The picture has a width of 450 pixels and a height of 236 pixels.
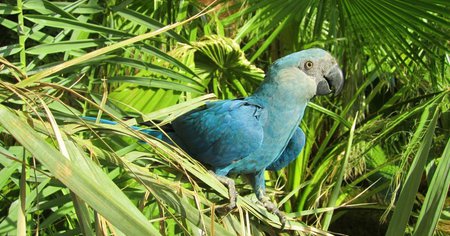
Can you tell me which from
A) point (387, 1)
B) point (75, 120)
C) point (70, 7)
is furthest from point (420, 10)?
point (75, 120)

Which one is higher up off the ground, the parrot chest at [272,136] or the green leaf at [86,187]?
the green leaf at [86,187]

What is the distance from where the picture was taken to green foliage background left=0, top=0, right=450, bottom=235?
76cm

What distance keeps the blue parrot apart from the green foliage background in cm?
7

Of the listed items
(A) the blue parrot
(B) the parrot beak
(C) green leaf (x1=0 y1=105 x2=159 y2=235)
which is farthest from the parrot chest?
(C) green leaf (x1=0 y1=105 x2=159 y2=235)

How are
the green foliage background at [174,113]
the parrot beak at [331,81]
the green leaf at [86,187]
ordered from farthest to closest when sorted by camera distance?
the parrot beak at [331,81] → the green foliage background at [174,113] → the green leaf at [86,187]

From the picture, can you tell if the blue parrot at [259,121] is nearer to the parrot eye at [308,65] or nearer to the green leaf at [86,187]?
the parrot eye at [308,65]

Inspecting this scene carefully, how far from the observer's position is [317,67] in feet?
5.34

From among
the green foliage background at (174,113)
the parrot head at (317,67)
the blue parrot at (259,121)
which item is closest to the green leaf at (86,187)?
the green foliage background at (174,113)

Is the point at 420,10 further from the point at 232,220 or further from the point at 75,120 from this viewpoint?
the point at 75,120

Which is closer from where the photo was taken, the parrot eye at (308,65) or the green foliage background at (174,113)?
the green foliage background at (174,113)

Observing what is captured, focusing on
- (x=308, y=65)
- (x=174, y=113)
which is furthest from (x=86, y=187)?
(x=308, y=65)

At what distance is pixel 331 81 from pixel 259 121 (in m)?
0.23

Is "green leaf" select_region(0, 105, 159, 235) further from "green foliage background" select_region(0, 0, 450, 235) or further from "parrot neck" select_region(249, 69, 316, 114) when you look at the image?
"parrot neck" select_region(249, 69, 316, 114)

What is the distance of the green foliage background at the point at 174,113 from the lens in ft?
2.51
